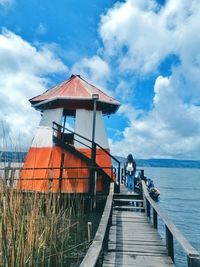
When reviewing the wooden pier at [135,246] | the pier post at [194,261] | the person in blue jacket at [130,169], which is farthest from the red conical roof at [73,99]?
the pier post at [194,261]

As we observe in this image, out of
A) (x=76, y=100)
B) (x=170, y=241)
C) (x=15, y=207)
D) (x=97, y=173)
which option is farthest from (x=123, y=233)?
(x=76, y=100)

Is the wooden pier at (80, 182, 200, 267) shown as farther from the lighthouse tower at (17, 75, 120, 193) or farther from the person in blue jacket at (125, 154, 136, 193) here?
the lighthouse tower at (17, 75, 120, 193)

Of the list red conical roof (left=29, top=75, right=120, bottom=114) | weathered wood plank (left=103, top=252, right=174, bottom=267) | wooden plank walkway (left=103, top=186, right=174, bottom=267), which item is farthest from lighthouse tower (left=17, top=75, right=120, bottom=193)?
weathered wood plank (left=103, top=252, right=174, bottom=267)

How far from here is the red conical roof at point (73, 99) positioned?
660 inches

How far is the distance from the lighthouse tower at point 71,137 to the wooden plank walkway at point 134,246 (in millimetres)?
6257

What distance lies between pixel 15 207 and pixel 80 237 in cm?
696

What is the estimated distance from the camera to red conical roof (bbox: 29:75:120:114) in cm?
1677

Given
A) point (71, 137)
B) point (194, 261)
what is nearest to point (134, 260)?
point (194, 261)

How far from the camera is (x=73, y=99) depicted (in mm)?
16766

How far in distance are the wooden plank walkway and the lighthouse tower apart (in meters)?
6.26

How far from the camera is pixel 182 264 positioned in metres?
10.3

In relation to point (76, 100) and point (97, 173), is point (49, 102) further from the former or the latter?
point (97, 173)

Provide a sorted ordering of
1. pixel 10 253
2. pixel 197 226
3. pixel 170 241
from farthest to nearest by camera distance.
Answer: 1. pixel 197 226
2. pixel 170 241
3. pixel 10 253

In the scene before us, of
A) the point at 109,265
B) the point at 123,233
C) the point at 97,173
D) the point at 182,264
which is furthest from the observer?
the point at 97,173
